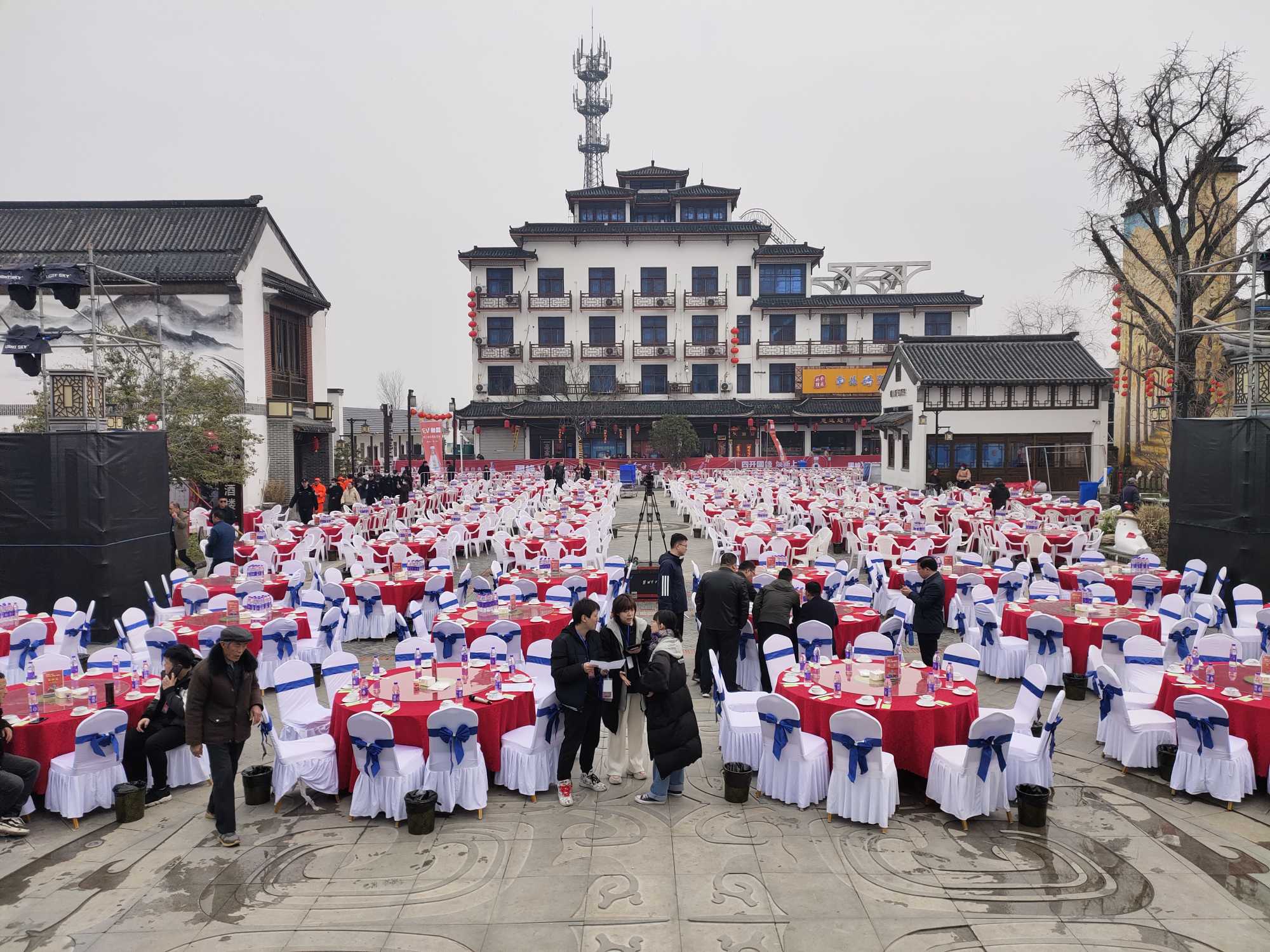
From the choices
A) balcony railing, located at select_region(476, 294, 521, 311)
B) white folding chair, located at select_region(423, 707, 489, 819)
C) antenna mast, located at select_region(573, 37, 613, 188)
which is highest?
antenna mast, located at select_region(573, 37, 613, 188)

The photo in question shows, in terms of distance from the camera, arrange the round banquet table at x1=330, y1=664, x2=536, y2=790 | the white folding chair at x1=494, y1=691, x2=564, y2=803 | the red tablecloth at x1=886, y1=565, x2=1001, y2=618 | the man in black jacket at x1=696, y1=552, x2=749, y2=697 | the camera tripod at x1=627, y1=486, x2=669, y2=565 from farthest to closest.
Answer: the camera tripod at x1=627, y1=486, x2=669, y2=565, the red tablecloth at x1=886, y1=565, x2=1001, y2=618, the man in black jacket at x1=696, y1=552, x2=749, y2=697, the white folding chair at x1=494, y1=691, x2=564, y2=803, the round banquet table at x1=330, y1=664, x2=536, y2=790

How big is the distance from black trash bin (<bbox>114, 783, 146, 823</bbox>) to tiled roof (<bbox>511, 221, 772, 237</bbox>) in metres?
48.1

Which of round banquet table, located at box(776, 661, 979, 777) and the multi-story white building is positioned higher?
the multi-story white building

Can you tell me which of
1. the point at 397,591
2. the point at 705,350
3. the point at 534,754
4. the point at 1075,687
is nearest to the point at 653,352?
the point at 705,350

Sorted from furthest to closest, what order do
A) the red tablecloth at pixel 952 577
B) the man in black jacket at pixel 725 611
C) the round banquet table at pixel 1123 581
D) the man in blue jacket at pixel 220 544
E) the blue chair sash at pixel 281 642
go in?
the man in blue jacket at pixel 220 544
the red tablecloth at pixel 952 577
the round banquet table at pixel 1123 581
the blue chair sash at pixel 281 642
the man in black jacket at pixel 725 611

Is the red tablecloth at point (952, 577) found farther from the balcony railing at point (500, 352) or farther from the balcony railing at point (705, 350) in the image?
the balcony railing at point (500, 352)

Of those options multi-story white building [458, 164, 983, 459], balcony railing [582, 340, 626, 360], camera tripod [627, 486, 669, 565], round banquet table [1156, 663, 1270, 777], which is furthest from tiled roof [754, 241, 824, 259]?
round banquet table [1156, 663, 1270, 777]

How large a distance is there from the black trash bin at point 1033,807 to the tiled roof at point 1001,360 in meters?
27.4

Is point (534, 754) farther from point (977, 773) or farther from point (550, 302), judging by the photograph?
point (550, 302)

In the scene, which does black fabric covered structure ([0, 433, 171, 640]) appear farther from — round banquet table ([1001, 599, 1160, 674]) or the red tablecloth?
round banquet table ([1001, 599, 1160, 674])

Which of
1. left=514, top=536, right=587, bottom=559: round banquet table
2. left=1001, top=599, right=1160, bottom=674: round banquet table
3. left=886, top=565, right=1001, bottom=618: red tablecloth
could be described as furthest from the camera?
left=514, top=536, right=587, bottom=559: round banquet table

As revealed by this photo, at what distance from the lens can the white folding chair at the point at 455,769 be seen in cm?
637

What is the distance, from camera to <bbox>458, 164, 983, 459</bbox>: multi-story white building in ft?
165

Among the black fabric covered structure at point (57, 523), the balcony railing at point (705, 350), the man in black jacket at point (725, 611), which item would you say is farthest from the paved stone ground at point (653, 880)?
the balcony railing at point (705, 350)
